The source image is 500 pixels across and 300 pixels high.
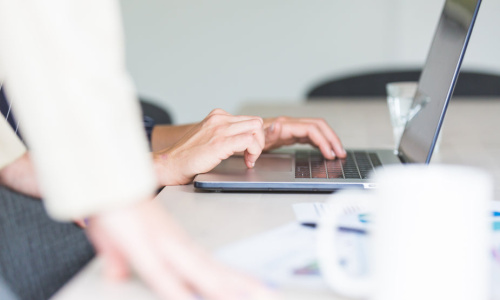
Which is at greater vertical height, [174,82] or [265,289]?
[265,289]

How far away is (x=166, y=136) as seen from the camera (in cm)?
145

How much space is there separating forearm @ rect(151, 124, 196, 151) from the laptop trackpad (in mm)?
206

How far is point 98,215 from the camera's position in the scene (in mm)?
559

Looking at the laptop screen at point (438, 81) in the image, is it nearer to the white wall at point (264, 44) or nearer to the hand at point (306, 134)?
the hand at point (306, 134)

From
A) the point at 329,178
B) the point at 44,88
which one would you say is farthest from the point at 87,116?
the point at 329,178

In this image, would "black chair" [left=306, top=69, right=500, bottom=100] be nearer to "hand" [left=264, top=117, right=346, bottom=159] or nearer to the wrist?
"hand" [left=264, top=117, right=346, bottom=159]

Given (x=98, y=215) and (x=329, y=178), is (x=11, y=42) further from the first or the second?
(x=329, y=178)

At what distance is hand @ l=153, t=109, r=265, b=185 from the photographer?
107 cm

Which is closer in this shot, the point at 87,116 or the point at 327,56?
the point at 87,116

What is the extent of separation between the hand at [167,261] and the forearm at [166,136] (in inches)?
33.7

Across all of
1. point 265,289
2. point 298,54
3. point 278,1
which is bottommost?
point 298,54

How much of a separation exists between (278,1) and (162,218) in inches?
126

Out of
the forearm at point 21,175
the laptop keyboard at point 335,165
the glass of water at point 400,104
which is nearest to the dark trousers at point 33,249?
the forearm at point 21,175

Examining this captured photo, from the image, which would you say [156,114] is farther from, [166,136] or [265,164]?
[265,164]
